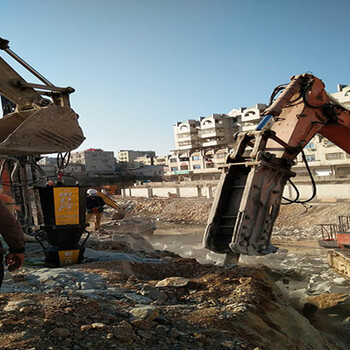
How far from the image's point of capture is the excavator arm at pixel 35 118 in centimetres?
510

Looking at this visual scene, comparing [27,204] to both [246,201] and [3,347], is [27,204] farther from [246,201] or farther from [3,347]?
[3,347]

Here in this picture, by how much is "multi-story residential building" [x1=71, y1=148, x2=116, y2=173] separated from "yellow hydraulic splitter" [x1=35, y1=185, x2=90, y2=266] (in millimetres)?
75736

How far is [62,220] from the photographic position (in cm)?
623

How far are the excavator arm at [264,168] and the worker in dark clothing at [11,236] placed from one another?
9.94 feet

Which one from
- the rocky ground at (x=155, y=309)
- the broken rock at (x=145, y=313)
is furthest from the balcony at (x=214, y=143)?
the broken rock at (x=145, y=313)

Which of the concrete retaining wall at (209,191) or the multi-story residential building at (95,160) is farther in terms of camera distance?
the multi-story residential building at (95,160)

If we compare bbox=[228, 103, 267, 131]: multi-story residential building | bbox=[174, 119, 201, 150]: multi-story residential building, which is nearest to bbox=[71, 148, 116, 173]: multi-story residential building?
bbox=[174, 119, 201, 150]: multi-story residential building

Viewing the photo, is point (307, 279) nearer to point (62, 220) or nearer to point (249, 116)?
point (62, 220)

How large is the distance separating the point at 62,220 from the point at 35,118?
6.24 feet

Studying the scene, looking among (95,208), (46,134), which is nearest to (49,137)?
(46,134)

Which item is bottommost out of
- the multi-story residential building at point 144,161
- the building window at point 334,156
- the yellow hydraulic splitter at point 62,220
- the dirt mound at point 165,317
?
the dirt mound at point 165,317

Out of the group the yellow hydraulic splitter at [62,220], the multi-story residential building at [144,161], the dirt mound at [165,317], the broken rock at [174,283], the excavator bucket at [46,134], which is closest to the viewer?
the dirt mound at [165,317]

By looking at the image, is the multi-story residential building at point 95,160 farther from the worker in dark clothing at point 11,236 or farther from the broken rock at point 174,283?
the worker in dark clothing at point 11,236

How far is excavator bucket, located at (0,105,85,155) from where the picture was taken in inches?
Answer: 198
